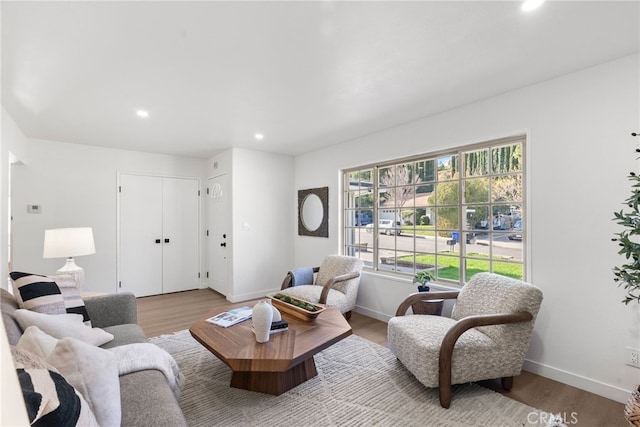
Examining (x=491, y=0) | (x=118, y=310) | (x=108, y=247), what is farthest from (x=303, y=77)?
(x=108, y=247)

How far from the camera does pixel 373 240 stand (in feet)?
12.6

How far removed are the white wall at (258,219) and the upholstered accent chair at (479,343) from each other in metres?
2.80

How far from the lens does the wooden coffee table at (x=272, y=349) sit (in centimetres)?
178

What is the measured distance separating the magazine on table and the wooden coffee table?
5 centimetres

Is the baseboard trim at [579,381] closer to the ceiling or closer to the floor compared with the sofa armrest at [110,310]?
closer to the floor

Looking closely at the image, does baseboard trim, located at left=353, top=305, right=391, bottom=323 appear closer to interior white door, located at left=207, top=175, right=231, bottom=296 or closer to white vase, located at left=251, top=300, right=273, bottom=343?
white vase, located at left=251, top=300, right=273, bottom=343

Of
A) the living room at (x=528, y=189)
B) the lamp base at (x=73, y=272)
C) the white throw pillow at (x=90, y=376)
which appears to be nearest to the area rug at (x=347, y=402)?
the living room at (x=528, y=189)

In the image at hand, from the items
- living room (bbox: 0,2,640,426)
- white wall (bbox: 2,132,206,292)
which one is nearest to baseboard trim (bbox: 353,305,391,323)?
living room (bbox: 0,2,640,426)

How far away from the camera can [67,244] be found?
282 cm

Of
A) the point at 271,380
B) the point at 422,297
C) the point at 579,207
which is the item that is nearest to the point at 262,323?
the point at 271,380

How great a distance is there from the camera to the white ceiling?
5.16ft

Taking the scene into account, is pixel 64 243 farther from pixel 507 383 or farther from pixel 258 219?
pixel 507 383

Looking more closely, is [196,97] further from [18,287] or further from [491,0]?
[491,0]

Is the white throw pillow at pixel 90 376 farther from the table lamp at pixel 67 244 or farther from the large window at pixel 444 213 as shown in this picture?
the large window at pixel 444 213
